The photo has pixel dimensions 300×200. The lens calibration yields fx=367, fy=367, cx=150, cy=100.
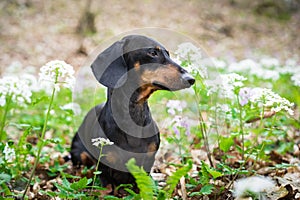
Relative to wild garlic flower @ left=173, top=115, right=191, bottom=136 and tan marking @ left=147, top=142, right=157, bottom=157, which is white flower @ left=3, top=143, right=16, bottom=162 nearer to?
tan marking @ left=147, top=142, right=157, bottom=157

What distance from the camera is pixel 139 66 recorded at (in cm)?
274

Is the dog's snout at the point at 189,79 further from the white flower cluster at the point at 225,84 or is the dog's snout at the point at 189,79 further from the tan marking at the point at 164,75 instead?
the white flower cluster at the point at 225,84

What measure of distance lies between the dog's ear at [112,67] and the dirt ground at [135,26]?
6.37m

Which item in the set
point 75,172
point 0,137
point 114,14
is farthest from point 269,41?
point 0,137

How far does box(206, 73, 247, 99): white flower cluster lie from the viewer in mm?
2703

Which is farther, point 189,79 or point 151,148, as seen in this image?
point 151,148

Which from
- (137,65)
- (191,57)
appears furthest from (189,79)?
(137,65)

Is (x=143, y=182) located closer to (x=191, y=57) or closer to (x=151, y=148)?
(x=151, y=148)

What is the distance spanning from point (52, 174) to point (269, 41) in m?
10.8

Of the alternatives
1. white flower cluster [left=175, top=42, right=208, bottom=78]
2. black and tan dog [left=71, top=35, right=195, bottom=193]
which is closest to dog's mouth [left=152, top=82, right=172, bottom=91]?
black and tan dog [left=71, top=35, right=195, bottom=193]

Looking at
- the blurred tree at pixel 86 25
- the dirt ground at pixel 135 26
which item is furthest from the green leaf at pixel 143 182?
the blurred tree at pixel 86 25

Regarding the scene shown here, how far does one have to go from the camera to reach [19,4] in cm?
1300

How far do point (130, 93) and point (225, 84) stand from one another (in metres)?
0.74

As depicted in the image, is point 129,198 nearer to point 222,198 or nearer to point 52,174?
point 222,198
